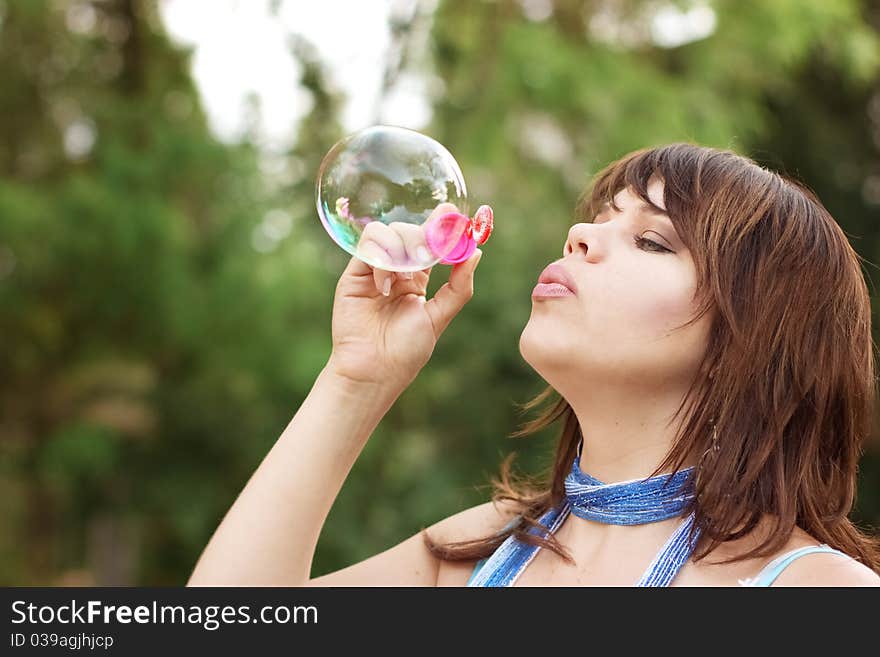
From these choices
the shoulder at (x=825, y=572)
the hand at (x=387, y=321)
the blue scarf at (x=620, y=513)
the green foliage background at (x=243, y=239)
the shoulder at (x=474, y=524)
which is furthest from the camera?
the green foliage background at (x=243, y=239)

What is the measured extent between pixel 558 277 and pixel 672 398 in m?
0.26

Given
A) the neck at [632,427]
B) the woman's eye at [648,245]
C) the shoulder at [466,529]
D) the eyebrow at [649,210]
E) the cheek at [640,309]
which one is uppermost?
the eyebrow at [649,210]

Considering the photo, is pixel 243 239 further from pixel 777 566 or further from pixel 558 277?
pixel 777 566

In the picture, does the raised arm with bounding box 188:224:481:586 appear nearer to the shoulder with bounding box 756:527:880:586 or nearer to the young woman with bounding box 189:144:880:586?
the young woman with bounding box 189:144:880:586

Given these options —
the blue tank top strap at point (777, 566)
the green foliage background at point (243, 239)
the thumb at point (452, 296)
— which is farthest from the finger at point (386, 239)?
the green foliage background at point (243, 239)

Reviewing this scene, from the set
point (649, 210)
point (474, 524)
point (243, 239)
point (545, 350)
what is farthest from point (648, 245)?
point (243, 239)

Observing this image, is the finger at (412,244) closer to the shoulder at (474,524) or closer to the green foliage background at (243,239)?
the shoulder at (474,524)

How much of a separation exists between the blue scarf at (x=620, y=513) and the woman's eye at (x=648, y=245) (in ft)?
1.12

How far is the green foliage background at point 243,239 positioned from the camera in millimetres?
5613

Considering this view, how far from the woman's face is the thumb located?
0.69 ft

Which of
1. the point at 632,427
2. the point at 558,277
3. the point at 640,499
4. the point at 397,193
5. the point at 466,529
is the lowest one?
the point at 466,529

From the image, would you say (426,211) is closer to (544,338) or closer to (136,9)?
(544,338)

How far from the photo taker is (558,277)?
160cm

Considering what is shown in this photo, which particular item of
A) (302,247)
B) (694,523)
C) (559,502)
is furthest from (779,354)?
→ (302,247)
